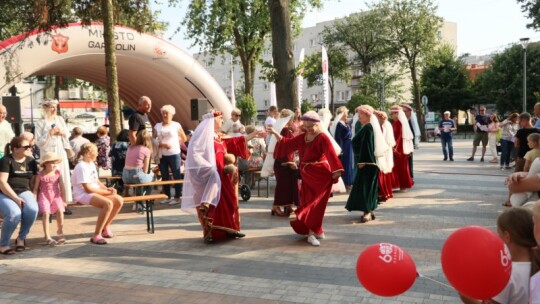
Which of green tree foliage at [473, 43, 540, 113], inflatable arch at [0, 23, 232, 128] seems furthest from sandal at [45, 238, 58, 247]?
green tree foliage at [473, 43, 540, 113]

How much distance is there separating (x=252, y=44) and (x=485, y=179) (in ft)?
53.2

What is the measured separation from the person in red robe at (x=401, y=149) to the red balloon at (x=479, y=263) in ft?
31.8

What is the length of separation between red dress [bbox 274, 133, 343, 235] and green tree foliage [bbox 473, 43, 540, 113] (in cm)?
4774

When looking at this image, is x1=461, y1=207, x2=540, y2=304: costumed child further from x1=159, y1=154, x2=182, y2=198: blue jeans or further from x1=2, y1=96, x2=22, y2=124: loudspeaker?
x1=2, y1=96, x2=22, y2=124: loudspeaker

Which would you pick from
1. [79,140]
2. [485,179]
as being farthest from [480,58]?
[79,140]

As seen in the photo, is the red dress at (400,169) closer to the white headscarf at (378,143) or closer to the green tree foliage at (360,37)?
the white headscarf at (378,143)

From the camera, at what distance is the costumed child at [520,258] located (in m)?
2.77

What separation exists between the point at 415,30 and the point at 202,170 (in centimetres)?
3424

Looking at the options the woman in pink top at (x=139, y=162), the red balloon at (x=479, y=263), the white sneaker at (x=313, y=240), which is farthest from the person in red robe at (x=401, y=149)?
the red balloon at (x=479, y=263)

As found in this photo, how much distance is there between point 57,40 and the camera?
15.0 meters

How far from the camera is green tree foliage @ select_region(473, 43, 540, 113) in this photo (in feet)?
163

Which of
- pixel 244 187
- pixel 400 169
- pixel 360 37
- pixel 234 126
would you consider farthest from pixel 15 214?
pixel 360 37

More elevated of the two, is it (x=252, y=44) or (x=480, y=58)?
(x=480, y=58)

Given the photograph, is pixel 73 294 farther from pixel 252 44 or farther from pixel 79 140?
pixel 252 44
